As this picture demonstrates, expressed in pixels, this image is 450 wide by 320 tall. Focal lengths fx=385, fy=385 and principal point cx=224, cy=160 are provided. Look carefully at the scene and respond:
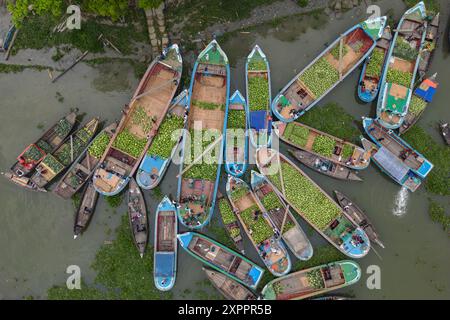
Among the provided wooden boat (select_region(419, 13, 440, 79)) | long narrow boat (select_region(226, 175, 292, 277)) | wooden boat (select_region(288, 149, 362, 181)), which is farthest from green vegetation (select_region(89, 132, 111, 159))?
wooden boat (select_region(419, 13, 440, 79))

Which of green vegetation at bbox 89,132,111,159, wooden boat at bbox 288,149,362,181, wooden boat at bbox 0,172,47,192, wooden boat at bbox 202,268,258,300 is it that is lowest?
wooden boat at bbox 202,268,258,300

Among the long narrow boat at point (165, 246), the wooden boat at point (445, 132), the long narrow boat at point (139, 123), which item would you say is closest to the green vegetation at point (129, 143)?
the long narrow boat at point (139, 123)

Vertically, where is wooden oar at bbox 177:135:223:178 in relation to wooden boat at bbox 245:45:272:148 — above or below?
below

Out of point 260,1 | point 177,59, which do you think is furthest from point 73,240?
point 260,1

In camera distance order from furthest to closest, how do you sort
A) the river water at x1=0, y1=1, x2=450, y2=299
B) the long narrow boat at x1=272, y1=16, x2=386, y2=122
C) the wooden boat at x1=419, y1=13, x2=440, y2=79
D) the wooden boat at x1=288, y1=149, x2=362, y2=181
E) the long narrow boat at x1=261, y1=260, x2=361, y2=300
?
the wooden boat at x1=419, y1=13, x2=440, y2=79
the river water at x1=0, y1=1, x2=450, y2=299
the wooden boat at x1=288, y1=149, x2=362, y2=181
the long narrow boat at x1=272, y1=16, x2=386, y2=122
the long narrow boat at x1=261, y1=260, x2=361, y2=300

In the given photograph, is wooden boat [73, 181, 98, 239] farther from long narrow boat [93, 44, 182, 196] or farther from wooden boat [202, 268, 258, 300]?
wooden boat [202, 268, 258, 300]

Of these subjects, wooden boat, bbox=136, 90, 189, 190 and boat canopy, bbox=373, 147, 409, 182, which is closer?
wooden boat, bbox=136, 90, 189, 190
